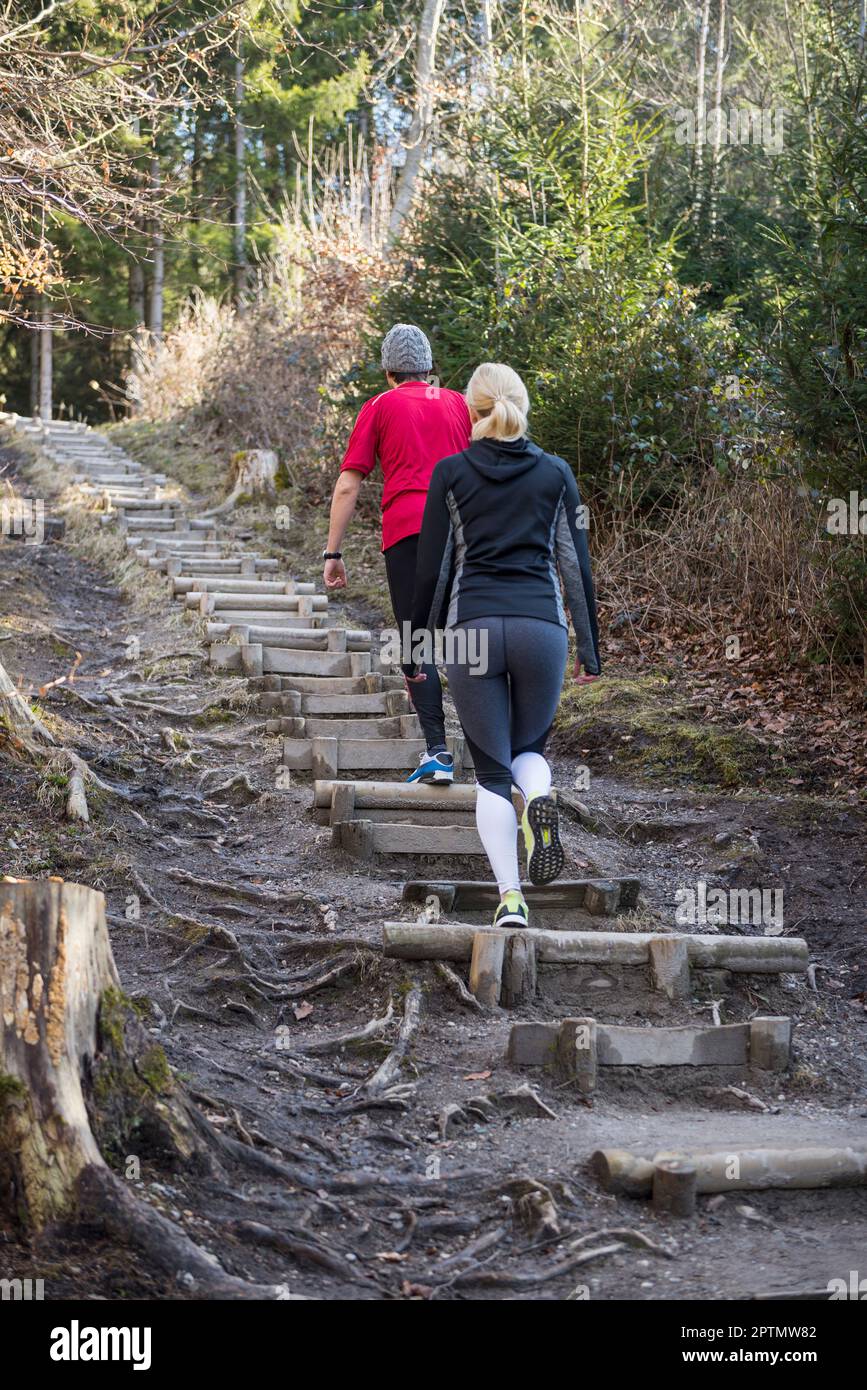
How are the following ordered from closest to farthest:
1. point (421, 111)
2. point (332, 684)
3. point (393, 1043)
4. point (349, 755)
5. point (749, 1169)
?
point (749, 1169)
point (393, 1043)
point (349, 755)
point (332, 684)
point (421, 111)

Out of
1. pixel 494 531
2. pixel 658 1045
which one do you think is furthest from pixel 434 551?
pixel 658 1045

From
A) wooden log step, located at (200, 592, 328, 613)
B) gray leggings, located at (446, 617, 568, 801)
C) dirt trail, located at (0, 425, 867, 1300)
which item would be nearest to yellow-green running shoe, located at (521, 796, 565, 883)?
gray leggings, located at (446, 617, 568, 801)

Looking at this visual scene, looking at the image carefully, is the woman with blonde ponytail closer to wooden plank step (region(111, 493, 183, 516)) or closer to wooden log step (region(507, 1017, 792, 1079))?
wooden log step (region(507, 1017, 792, 1079))

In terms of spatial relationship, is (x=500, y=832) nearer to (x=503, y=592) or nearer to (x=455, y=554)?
(x=503, y=592)

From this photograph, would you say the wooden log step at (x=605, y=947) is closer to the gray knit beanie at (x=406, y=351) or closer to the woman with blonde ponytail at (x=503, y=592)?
the woman with blonde ponytail at (x=503, y=592)

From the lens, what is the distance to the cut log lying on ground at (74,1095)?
2998 millimetres

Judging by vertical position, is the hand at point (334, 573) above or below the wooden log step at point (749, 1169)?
above

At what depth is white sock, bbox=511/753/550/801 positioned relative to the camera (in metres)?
4.68

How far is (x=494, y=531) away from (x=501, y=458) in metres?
0.25

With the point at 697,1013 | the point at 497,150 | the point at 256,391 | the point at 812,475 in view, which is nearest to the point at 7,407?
→ the point at 256,391

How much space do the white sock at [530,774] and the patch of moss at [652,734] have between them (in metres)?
3.20

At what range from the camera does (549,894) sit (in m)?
5.36

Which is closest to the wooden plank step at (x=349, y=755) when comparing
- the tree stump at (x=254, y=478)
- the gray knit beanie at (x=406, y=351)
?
the gray knit beanie at (x=406, y=351)
